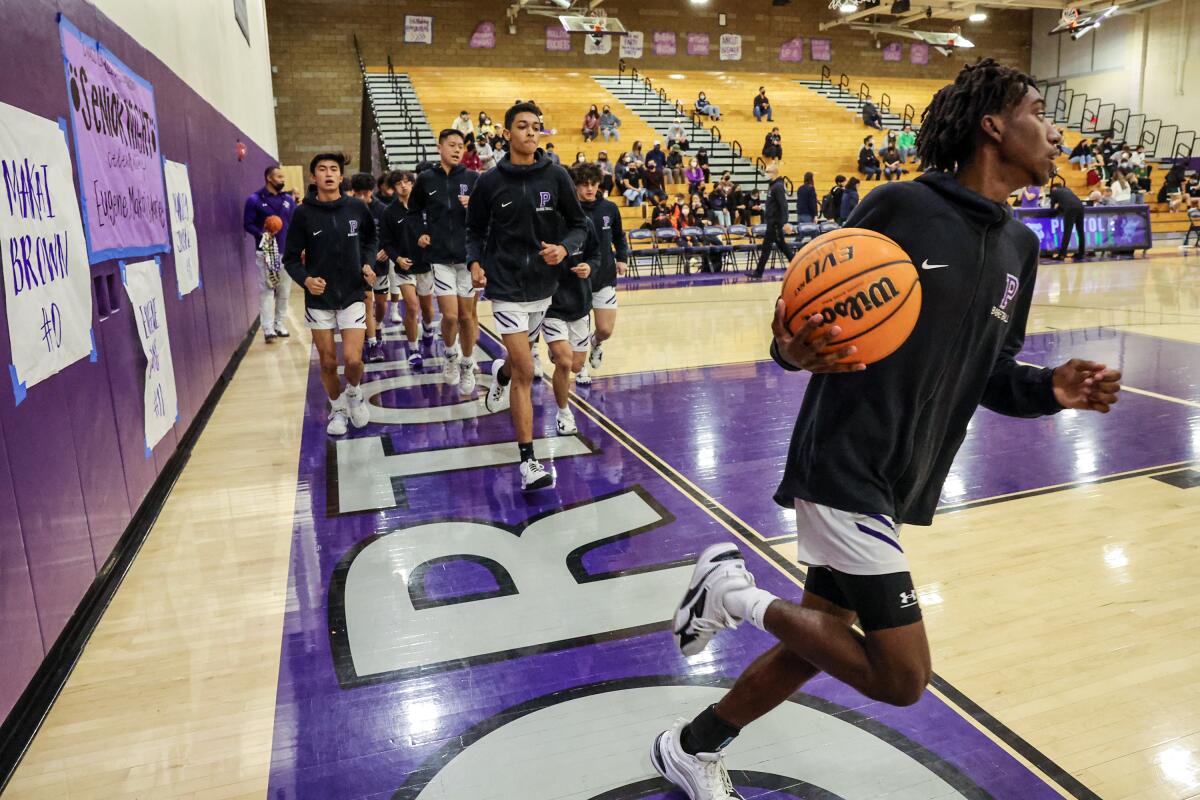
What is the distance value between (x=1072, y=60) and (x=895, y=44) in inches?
248

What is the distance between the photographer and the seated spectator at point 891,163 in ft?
75.8

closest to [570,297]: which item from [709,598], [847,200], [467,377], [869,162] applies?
[467,377]

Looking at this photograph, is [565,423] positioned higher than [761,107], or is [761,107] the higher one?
[761,107]

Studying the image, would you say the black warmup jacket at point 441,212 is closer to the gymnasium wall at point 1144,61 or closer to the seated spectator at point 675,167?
the seated spectator at point 675,167

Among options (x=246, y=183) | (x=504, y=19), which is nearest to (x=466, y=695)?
(x=246, y=183)

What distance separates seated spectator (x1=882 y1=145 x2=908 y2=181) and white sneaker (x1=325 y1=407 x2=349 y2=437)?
2047 cm

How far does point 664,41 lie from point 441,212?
25.9 m

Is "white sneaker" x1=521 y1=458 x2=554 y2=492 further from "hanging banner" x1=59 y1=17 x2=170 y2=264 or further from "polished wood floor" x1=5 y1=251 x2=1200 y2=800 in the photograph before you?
"hanging banner" x1=59 y1=17 x2=170 y2=264

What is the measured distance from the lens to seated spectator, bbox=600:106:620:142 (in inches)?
902

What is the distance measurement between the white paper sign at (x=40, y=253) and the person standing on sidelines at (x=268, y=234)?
18.8ft

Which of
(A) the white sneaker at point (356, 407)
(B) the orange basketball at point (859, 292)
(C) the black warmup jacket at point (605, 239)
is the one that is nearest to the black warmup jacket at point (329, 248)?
(A) the white sneaker at point (356, 407)

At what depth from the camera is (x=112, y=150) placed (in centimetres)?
426

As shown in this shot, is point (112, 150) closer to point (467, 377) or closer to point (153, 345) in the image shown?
point (153, 345)

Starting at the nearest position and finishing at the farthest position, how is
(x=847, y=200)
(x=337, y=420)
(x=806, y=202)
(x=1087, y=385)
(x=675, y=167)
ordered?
(x=1087, y=385) < (x=337, y=420) < (x=847, y=200) < (x=806, y=202) < (x=675, y=167)
